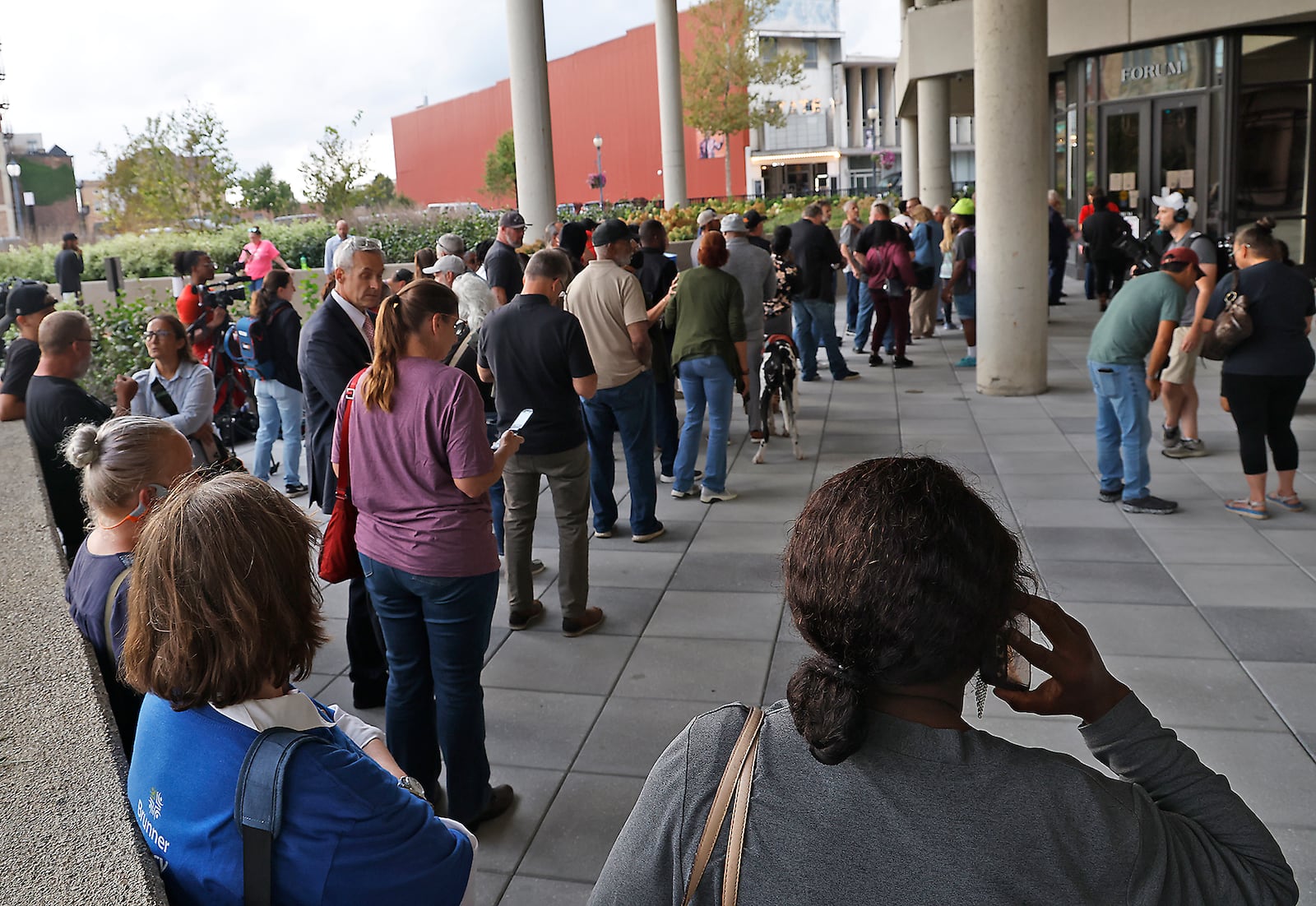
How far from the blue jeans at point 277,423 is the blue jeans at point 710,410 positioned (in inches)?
119

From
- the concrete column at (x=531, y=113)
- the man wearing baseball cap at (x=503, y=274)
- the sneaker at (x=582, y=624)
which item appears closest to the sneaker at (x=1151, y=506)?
the sneaker at (x=582, y=624)

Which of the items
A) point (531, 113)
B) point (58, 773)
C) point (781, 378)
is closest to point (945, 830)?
point (58, 773)

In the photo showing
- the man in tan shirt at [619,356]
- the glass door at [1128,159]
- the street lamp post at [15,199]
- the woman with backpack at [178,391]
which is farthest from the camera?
the street lamp post at [15,199]

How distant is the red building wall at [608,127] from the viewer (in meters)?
54.6

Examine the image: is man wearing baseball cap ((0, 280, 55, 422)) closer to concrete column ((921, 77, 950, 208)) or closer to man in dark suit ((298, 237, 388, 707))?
man in dark suit ((298, 237, 388, 707))

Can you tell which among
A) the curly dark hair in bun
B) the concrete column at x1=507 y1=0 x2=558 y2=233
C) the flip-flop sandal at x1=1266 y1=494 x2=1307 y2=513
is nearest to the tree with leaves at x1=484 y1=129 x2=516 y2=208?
the concrete column at x1=507 y1=0 x2=558 y2=233

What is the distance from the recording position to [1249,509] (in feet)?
22.5

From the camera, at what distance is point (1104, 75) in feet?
64.9

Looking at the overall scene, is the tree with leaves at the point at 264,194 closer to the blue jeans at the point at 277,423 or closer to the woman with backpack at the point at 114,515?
the blue jeans at the point at 277,423

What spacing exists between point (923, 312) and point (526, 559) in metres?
11.8

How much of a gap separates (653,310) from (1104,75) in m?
15.5

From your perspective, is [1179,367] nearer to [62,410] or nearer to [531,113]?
[62,410]

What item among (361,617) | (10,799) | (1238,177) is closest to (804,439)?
(361,617)

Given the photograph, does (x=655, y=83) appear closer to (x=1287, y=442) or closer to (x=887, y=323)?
(x=887, y=323)
